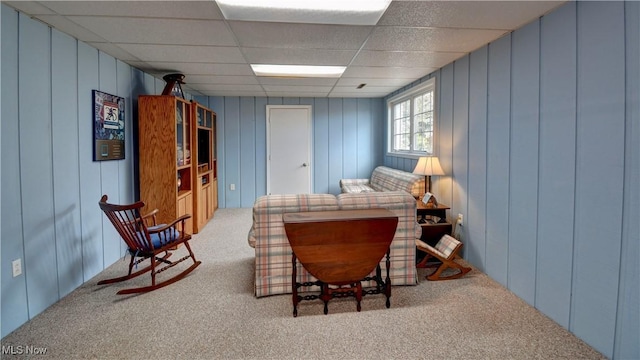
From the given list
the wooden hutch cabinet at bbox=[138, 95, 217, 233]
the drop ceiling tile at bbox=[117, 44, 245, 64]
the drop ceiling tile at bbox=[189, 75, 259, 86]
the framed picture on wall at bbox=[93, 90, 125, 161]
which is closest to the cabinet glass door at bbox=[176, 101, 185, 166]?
the wooden hutch cabinet at bbox=[138, 95, 217, 233]

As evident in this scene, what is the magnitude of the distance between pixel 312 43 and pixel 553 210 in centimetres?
215

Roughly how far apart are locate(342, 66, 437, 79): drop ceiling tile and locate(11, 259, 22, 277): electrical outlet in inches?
127

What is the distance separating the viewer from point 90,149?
2.83m

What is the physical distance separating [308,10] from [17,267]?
2.47m

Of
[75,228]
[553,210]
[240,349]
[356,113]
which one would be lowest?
[240,349]

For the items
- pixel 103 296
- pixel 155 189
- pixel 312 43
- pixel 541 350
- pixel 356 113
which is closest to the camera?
pixel 541 350

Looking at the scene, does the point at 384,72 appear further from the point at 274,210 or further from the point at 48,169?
the point at 48,169

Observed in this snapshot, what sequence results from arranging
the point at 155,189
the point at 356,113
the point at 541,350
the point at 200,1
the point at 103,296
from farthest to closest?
1. the point at 356,113
2. the point at 155,189
3. the point at 103,296
4. the point at 200,1
5. the point at 541,350

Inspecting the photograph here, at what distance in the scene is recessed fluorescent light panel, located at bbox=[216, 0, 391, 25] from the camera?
209 cm

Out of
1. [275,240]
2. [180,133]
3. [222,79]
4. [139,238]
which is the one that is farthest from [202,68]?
[275,240]

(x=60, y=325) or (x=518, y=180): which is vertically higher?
(x=518, y=180)

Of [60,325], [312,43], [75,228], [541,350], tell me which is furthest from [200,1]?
[541,350]

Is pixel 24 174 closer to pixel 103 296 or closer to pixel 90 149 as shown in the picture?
pixel 90 149

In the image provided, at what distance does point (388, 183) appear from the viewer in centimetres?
471
